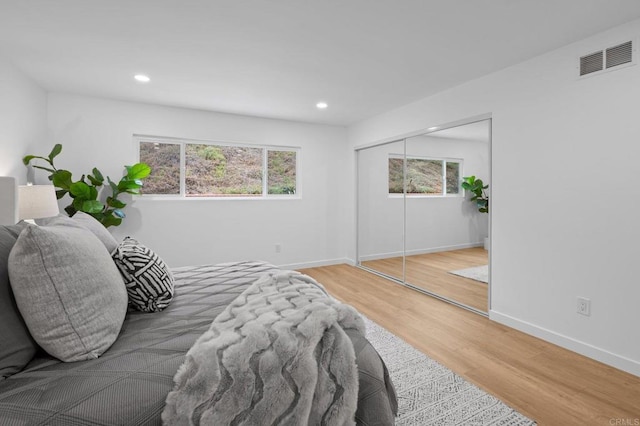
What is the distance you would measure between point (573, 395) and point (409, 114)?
3.31 m

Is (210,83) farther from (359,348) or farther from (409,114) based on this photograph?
(359,348)

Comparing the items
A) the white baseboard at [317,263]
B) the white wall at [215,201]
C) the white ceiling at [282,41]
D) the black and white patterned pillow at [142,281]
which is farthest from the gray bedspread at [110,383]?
the white baseboard at [317,263]

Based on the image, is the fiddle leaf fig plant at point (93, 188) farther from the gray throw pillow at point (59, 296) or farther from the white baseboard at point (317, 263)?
the gray throw pillow at point (59, 296)

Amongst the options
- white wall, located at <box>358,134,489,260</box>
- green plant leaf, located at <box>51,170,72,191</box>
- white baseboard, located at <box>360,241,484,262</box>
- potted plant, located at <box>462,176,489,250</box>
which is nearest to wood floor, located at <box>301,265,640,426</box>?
white baseboard, located at <box>360,241,484,262</box>

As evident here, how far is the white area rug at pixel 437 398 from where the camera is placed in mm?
1653

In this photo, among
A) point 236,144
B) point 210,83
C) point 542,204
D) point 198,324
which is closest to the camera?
point 198,324

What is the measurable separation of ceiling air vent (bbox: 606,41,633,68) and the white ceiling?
0.55ft

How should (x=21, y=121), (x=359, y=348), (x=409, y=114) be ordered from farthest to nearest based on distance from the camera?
(x=409, y=114) → (x=21, y=121) → (x=359, y=348)

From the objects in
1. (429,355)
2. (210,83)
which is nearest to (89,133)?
(210,83)

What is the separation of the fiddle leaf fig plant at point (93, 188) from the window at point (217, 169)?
17.0 inches

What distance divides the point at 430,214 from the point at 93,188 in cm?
408

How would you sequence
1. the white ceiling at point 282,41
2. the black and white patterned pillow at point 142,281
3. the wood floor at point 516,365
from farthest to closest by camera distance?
1. the white ceiling at point 282,41
2. the wood floor at point 516,365
3. the black and white patterned pillow at point 142,281

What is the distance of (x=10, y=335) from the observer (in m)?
0.97

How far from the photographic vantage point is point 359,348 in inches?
47.8
